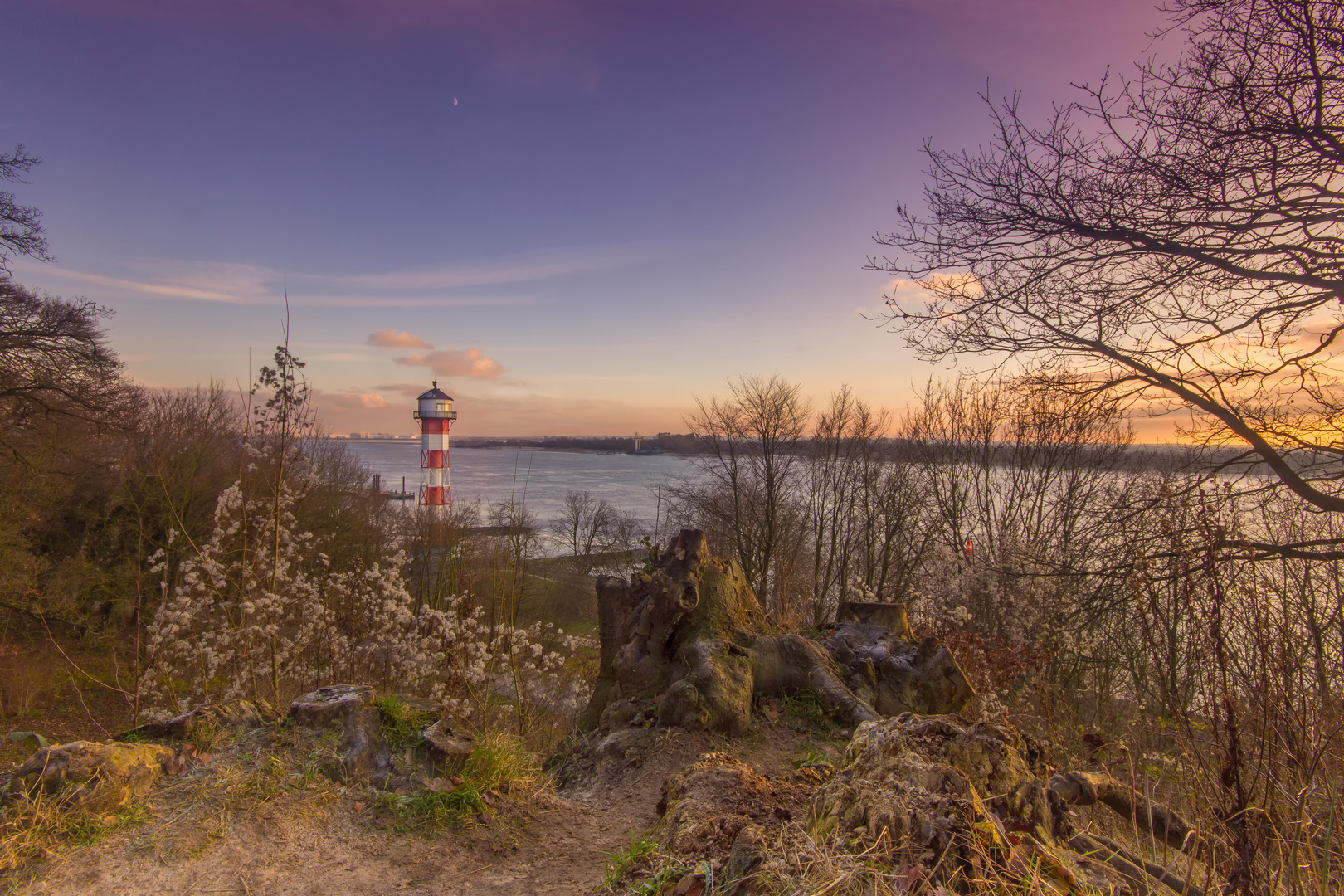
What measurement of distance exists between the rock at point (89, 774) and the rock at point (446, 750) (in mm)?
1472

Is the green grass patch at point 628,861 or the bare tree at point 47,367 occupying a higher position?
the bare tree at point 47,367

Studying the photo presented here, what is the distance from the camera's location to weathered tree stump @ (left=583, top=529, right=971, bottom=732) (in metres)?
5.57

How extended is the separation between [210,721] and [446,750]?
5.14 feet

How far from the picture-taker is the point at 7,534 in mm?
14594

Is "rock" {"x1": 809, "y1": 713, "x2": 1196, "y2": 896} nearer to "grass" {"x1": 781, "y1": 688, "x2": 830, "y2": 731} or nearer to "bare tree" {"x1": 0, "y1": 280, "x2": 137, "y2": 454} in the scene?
"grass" {"x1": 781, "y1": 688, "x2": 830, "y2": 731}

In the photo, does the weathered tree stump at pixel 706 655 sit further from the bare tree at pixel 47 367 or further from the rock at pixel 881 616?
the bare tree at pixel 47 367

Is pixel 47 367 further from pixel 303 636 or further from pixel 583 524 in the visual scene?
pixel 583 524

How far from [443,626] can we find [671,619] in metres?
2.88

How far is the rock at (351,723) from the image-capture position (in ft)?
13.0

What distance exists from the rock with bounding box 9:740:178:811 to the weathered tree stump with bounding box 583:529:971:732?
3.19 m

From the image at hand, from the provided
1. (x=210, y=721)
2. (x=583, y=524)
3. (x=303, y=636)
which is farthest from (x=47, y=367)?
(x=583, y=524)

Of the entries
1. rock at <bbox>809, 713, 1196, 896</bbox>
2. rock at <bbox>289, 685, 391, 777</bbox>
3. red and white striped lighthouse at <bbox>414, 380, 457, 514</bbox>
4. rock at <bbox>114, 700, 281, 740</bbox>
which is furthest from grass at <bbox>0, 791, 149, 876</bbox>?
red and white striped lighthouse at <bbox>414, 380, 457, 514</bbox>

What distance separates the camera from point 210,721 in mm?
4117

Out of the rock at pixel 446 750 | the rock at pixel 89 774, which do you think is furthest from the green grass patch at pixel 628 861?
the rock at pixel 89 774
